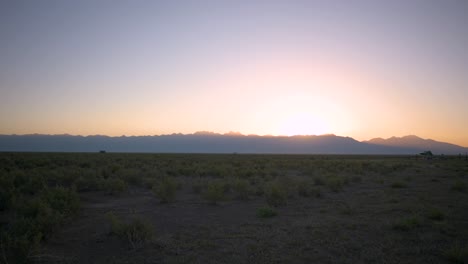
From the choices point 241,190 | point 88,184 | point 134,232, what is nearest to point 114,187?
point 88,184

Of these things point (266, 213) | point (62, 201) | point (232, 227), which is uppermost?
point (62, 201)

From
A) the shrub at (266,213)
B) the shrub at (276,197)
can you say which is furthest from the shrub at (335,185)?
the shrub at (266,213)

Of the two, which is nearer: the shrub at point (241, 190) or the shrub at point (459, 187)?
the shrub at point (241, 190)

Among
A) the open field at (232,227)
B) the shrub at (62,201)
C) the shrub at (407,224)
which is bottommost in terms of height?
the open field at (232,227)

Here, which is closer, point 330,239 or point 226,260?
point 226,260

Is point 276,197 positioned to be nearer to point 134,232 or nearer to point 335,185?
point 335,185

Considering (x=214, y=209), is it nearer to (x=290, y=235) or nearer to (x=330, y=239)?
(x=290, y=235)

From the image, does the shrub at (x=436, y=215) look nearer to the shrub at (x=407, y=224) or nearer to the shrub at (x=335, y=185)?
the shrub at (x=407, y=224)

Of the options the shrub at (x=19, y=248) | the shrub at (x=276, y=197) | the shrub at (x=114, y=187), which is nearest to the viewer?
the shrub at (x=19, y=248)

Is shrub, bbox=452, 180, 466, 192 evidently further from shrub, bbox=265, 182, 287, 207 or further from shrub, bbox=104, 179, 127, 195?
shrub, bbox=104, 179, 127, 195

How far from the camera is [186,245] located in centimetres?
915

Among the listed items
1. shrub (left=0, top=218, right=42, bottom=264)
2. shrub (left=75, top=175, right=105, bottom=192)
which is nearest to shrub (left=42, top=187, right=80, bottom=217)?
shrub (left=0, top=218, right=42, bottom=264)

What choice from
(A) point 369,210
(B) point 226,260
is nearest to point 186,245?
(B) point 226,260

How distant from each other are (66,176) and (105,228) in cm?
1232
